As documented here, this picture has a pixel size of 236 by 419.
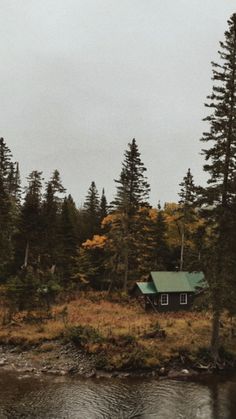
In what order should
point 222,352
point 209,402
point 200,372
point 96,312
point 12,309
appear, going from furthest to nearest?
1. point 96,312
2. point 12,309
3. point 222,352
4. point 200,372
5. point 209,402

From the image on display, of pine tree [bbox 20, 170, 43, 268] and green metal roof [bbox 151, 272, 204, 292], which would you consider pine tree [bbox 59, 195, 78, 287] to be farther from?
green metal roof [bbox 151, 272, 204, 292]

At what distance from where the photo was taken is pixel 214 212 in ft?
81.1

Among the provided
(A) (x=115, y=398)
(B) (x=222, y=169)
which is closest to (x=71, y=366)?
(A) (x=115, y=398)

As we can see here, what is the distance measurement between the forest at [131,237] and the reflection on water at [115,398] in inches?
185

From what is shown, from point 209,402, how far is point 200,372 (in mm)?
4547

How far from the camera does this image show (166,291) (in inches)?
1518

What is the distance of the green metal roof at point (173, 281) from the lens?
39062mm

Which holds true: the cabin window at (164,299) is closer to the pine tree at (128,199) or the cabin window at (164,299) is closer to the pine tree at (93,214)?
the pine tree at (128,199)

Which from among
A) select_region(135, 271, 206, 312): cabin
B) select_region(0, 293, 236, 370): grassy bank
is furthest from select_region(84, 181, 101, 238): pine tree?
select_region(0, 293, 236, 370): grassy bank

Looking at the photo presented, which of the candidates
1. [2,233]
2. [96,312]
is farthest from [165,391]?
[2,233]

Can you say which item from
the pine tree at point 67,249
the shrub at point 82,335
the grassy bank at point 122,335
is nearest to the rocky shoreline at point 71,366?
the grassy bank at point 122,335

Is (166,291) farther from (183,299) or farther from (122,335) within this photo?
(122,335)

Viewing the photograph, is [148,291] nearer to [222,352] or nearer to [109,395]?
[222,352]

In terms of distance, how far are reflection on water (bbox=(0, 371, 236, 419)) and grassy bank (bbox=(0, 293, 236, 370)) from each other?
2.30 metres
